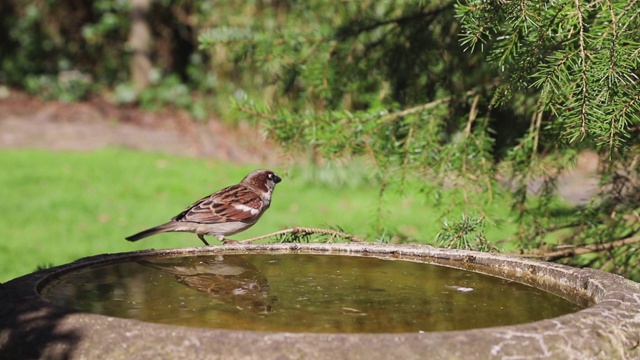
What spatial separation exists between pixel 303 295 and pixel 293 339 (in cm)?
70

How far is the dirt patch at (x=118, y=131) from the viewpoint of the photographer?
11.6m

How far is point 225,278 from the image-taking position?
2.81 metres

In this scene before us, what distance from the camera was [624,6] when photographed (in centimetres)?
286

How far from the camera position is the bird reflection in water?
8.23ft

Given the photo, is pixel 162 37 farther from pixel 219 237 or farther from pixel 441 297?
pixel 441 297

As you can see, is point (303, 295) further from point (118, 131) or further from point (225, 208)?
point (118, 131)

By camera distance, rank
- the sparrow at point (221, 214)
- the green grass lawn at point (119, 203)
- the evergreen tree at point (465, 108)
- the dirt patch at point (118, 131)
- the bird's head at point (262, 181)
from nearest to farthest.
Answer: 1. the evergreen tree at point (465, 108)
2. the sparrow at point (221, 214)
3. the bird's head at point (262, 181)
4. the green grass lawn at point (119, 203)
5. the dirt patch at point (118, 131)

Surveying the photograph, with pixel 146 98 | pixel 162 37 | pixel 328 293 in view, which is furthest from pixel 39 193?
pixel 328 293

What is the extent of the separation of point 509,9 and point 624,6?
1.43 ft

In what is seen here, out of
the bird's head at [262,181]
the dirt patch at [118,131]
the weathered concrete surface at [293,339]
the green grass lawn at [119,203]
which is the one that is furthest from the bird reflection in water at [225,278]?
the dirt patch at [118,131]

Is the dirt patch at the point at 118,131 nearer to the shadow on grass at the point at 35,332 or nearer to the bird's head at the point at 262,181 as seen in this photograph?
the bird's head at the point at 262,181

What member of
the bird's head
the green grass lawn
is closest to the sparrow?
the bird's head

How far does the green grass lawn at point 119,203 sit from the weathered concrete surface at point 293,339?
4497 millimetres

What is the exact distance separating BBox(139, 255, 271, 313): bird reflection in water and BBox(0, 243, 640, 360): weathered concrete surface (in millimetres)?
468
